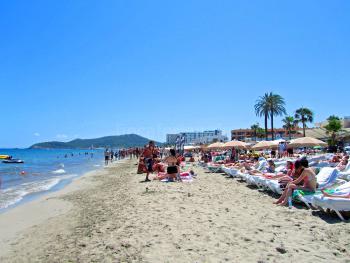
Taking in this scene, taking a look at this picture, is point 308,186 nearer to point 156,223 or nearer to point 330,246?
point 330,246

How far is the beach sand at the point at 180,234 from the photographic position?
443cm

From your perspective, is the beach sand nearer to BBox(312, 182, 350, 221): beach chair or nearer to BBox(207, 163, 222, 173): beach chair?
BBox(312, 182, 350, 221): beach chair

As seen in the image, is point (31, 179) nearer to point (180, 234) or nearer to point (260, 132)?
point (180, 234)

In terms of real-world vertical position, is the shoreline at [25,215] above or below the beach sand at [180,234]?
below

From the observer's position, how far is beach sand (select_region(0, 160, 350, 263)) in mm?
4426

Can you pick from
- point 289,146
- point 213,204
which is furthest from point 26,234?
point 289,146

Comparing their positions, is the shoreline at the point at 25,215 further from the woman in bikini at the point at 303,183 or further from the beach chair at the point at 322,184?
the beach chair at the point at 322,184

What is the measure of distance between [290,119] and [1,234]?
3324 inches

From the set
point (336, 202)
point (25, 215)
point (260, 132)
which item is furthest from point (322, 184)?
point (260, 132)

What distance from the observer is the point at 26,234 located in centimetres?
669

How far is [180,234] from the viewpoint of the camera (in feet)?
17.2

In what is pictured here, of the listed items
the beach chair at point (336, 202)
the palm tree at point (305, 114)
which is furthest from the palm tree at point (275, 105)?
the beach chair at point (336, 202)

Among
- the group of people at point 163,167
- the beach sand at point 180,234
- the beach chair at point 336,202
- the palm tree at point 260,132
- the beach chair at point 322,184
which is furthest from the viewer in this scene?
the palm tree at point 260,132

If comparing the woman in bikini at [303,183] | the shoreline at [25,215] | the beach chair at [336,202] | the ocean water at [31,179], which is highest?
the woman in bikini at [303,183]
